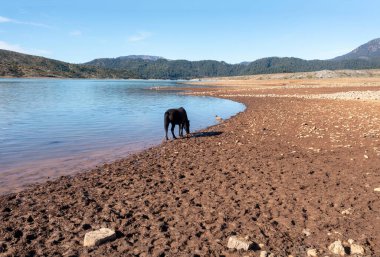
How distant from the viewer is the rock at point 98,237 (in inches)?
217

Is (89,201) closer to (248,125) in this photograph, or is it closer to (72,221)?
(72,221)

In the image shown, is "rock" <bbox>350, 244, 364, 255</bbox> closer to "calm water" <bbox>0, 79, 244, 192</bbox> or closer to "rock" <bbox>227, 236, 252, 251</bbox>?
"rock" <bbox>227, 236, 252, 251</bbox>

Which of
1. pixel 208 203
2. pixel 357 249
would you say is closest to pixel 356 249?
pixel 357 249

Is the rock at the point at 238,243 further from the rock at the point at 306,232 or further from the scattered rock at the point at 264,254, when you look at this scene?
the rock at the point at 306,232

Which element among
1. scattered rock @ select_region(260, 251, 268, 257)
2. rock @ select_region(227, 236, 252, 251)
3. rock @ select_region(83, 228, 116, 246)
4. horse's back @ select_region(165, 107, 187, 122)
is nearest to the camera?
scattered rock @ select_region(260, 251, 268, 257)

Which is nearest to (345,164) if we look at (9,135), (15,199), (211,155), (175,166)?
(211,155)

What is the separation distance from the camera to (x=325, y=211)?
6.74 meters

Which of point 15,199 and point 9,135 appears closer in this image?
point 15,199

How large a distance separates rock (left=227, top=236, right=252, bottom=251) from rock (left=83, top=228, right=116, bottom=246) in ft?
6.68

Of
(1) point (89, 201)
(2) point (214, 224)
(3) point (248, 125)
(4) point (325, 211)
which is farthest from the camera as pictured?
(3) point (248, 125)

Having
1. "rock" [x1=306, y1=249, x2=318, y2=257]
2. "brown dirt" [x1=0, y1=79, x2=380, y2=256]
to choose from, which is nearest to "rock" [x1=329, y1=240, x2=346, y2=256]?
"brown dirt" [x1=0, y1=79, x2=380, y2=256]

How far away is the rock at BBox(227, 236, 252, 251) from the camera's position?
5.29m

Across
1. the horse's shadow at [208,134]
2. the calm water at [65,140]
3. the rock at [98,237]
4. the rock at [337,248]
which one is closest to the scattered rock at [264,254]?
the rock at [337,248]

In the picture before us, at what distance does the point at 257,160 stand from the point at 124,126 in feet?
39.5
